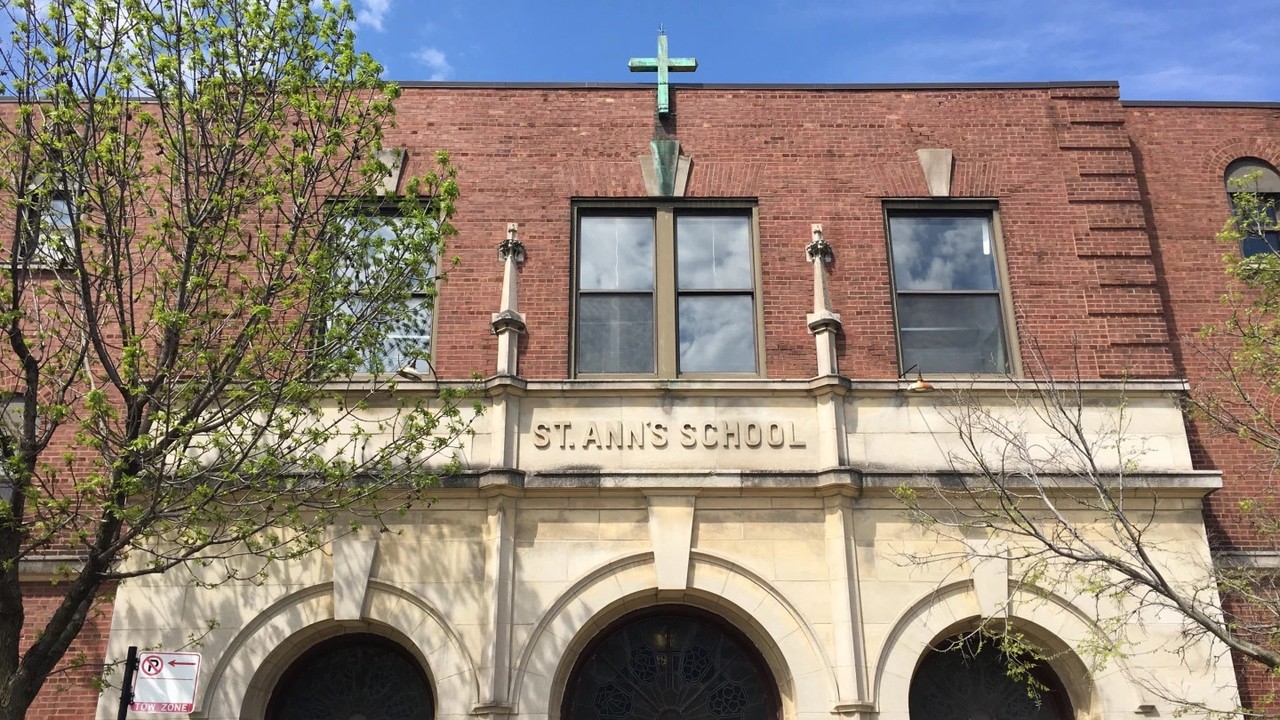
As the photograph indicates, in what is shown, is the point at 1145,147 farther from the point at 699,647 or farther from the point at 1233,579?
the point at 699,647

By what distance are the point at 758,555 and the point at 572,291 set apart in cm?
367

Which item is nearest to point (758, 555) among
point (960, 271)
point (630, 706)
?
point (630, 706)

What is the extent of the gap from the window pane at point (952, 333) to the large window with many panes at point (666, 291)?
175 centimetres

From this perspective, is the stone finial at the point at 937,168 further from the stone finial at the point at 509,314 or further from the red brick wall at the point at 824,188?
the stone finial at the point at 509,314

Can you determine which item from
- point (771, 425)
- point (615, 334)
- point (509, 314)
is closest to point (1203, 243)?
point (771, 425)

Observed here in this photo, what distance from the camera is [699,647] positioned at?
34.9ft

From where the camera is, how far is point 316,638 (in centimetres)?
1046

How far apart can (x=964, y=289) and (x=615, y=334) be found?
4.09 m

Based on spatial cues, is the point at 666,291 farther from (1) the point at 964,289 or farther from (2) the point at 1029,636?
(2) the point at 1029,636

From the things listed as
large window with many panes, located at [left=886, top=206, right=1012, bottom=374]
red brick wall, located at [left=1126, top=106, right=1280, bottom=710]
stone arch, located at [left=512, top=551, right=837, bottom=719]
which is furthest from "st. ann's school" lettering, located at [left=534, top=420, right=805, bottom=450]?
red brick wall, located at [left=1126, top=106, right=1280, bottom=710]

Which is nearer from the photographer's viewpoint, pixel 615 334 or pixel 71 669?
pixel 71 669

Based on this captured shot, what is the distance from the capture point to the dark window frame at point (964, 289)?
457 inches

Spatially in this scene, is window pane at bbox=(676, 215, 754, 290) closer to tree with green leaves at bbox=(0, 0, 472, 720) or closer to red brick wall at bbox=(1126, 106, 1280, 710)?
tree with green leaves at bbox=(0, 0, 472, 720)

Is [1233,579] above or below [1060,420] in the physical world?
below
